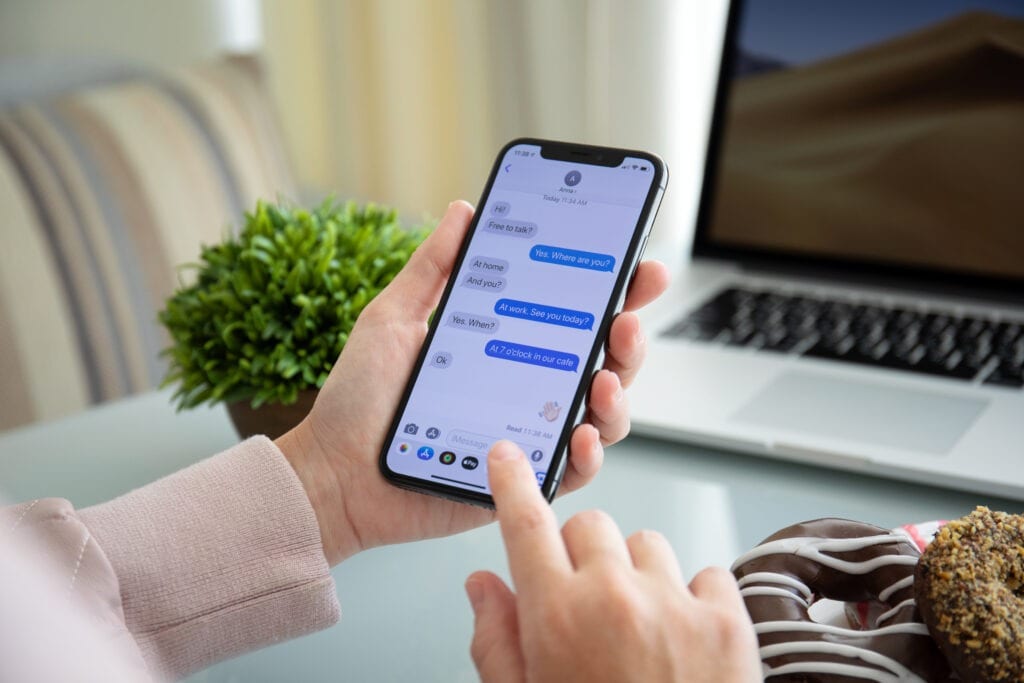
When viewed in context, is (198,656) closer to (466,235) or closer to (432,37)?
(466,235)

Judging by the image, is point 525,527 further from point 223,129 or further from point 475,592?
point 223,129

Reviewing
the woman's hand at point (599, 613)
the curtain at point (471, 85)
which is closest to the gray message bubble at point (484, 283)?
the woman's hand at point (599, 613)

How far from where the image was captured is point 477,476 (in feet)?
1.90

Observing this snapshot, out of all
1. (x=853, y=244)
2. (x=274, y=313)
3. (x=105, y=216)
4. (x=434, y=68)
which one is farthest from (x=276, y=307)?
(x=434, y=68)

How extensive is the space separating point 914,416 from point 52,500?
573 millimetres

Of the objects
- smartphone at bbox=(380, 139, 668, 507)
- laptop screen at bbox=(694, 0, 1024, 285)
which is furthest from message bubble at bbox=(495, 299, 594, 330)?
laptop screen at bbox=(694, 0, 1024, 285)

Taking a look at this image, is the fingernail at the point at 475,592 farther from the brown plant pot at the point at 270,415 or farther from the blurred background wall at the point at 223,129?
the blurred background wall at the point at 223,129

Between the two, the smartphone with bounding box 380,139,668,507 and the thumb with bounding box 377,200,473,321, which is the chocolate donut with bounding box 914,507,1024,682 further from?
the thumb with bounding box 377,200,473,321

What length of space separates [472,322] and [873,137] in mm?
574

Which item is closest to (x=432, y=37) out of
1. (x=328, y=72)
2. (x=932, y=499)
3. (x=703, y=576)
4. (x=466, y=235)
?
(x=328, y=72)

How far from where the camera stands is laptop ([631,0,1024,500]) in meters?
0.77

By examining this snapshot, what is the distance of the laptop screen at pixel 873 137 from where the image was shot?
0.97 metres

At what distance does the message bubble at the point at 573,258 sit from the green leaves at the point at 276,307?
109mm

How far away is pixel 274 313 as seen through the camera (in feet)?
2.15
